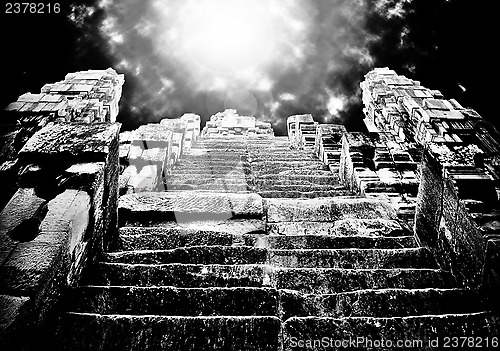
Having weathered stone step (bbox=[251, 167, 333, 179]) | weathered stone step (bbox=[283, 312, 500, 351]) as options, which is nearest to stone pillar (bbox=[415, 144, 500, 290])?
weathered stone step (bbox=[283, 312, 500, 351])

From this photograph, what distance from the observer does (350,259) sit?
10.3 ft

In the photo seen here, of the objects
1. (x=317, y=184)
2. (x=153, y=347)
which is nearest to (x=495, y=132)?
(x=317, y=184)

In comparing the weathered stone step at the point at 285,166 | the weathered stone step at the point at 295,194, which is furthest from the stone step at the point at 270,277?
the weathered stone step at the point at 285,166

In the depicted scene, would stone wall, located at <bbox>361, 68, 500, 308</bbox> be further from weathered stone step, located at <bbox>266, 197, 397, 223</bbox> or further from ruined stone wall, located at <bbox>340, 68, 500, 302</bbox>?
weathered stone step, located at <bbox>266, 197, 397, 223</bbox>

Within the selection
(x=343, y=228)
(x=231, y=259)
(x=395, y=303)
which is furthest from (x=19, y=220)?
(x=343, y=228)

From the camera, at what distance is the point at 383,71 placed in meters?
11.1

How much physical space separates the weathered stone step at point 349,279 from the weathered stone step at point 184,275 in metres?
0.18

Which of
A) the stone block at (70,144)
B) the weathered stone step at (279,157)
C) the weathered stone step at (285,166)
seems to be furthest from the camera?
the weathered stone step at (279,157)

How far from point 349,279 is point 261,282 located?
0.69 metres

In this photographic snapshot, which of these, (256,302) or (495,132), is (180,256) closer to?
(256,302)

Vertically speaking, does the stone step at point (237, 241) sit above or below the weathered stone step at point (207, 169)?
below

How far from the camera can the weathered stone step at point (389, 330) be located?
6.88 ft

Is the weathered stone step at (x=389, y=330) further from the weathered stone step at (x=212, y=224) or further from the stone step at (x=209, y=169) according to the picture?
the stone step at (x=209, y=169)

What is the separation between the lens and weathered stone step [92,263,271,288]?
8.93 ft
